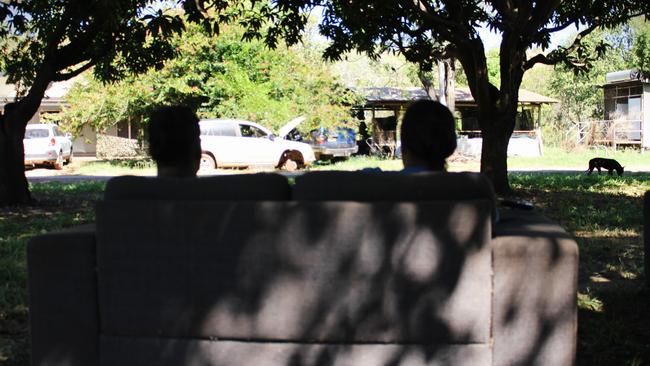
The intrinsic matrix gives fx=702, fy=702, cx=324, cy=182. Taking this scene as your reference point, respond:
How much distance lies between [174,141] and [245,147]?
17732mm

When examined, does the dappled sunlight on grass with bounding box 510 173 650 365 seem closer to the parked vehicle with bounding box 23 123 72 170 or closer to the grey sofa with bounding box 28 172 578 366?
the grey sofa with bounding box 28 172 578 366

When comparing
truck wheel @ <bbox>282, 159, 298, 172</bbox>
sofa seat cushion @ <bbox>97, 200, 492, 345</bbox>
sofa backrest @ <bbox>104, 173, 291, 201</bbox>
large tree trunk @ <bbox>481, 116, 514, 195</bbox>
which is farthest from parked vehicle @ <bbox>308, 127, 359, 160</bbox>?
sofa seat cushion @ <bbox>97, 200, 492, 345</bbox>

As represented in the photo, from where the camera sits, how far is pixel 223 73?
23984 millimetres

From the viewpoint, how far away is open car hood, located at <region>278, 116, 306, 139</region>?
76.0 ft

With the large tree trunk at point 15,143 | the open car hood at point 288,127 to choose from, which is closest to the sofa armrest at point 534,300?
the large tree trunk at point 15,143

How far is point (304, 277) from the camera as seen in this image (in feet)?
9.77

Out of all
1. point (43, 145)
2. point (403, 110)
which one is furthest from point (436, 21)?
point (403, 110)

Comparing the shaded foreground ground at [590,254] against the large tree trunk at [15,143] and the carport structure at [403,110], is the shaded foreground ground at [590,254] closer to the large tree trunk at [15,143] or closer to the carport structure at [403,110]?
the large tree trunk at [15,143]

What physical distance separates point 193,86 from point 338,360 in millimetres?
21763

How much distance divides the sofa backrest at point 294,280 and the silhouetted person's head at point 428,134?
1.79 ft

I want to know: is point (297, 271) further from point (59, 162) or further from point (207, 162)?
point (59, 162)

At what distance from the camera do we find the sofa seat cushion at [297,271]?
114 inches

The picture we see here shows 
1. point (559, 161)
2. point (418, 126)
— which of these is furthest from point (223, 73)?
point (418, 126)

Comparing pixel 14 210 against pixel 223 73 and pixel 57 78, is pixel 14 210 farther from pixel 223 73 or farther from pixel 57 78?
pixel 223 73
